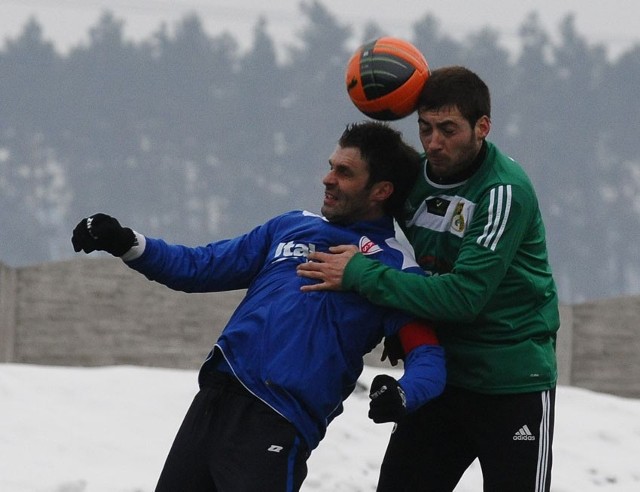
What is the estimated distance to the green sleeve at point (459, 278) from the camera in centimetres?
448

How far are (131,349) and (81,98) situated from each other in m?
68.4

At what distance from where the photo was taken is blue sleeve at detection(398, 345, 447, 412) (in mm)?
4371

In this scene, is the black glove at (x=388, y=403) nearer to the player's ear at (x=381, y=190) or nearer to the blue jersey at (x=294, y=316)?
the blue jersey at (x=294, y=316)

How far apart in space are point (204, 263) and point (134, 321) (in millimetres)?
12107

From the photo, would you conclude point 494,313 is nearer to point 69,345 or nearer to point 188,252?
point 188,252

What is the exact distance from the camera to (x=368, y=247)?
4.73 meters

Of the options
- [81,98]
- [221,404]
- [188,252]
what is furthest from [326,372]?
[81,98]

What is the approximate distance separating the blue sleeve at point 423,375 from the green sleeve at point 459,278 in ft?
0.37

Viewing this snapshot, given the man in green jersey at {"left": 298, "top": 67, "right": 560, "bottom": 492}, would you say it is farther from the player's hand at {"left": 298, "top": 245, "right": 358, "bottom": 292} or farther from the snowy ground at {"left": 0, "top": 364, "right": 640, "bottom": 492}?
the snowy ground at {"left": 0, "top": 364, "right": 640, "bottom": 492}

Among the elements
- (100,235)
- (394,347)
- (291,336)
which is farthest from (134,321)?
(291,336)

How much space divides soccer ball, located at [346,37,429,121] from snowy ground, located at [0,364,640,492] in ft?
11.2

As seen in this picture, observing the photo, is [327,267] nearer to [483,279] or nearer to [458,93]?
[483,279]

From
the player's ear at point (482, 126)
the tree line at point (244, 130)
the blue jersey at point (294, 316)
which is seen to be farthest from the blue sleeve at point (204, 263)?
the tree line at point (244, 130)

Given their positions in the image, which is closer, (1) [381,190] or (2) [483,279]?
(2) [483,279]
